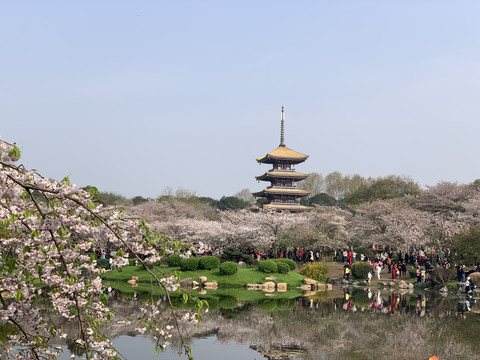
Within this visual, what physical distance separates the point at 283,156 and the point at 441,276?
1453 inches

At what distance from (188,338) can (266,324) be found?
12.4ft

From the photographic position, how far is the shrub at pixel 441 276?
35.6 metres

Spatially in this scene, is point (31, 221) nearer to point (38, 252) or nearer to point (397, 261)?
point (38, 252)

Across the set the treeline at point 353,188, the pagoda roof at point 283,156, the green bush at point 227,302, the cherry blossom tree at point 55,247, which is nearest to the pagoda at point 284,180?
the pagoda roof at point 283,156

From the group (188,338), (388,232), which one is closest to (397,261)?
(388,232)

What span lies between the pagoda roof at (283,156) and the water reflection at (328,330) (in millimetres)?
41610

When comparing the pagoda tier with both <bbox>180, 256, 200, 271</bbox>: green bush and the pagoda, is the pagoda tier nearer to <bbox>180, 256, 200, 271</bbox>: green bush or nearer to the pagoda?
the pagoda

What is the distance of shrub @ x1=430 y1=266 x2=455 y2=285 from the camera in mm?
35625

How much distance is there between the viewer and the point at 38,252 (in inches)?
249

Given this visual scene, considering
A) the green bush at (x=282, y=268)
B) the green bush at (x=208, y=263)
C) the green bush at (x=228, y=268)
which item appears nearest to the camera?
the green bush at (x=228, y=268)

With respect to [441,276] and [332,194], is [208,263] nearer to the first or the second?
[441,276]

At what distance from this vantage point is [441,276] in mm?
35594

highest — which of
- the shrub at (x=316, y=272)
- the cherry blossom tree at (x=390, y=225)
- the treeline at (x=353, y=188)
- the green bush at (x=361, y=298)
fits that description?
the treeline at (x=353, y=188)

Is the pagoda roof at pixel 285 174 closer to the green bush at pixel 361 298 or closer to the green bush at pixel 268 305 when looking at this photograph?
the green bush at pixel 361 298
